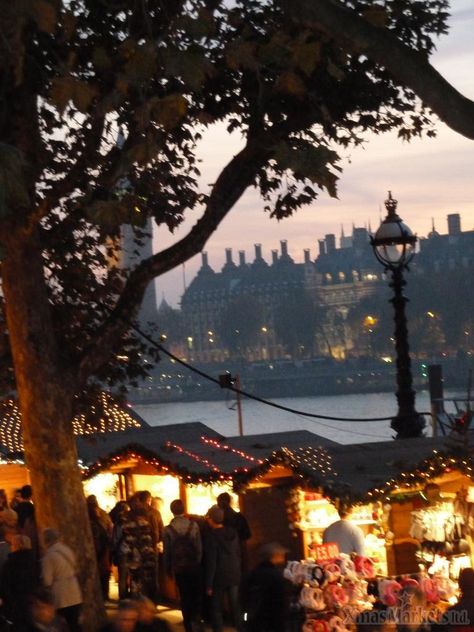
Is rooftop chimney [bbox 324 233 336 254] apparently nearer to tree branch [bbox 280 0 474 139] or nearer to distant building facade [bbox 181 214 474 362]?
distant building facade [bbox 181 214 474 362]

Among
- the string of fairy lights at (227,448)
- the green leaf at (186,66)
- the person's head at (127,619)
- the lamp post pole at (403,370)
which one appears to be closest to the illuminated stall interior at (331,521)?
the string of fairy lights at (227,448)

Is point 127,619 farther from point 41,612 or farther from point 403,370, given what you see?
point 403,370

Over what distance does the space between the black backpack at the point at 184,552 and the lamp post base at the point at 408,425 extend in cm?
318

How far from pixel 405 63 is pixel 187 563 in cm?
639

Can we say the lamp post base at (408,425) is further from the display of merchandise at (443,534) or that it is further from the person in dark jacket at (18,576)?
the person in dark jacket at (18,576)

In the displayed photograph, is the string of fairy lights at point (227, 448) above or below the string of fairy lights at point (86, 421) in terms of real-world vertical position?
below

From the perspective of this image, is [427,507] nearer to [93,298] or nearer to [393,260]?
[393,260]

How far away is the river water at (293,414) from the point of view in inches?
2097

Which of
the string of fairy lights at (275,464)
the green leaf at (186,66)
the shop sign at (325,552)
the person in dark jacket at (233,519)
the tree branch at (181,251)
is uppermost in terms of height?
the green leaf at (186,66)

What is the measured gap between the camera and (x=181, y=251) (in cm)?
1271

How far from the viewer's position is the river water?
53272 millimetres

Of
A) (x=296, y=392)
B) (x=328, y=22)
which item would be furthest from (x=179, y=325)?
(x=328, y=22)

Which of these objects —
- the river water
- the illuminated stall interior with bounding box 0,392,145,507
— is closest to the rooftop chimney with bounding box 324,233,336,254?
the river water

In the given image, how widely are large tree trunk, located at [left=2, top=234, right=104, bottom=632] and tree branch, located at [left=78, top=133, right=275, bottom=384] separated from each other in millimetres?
388
